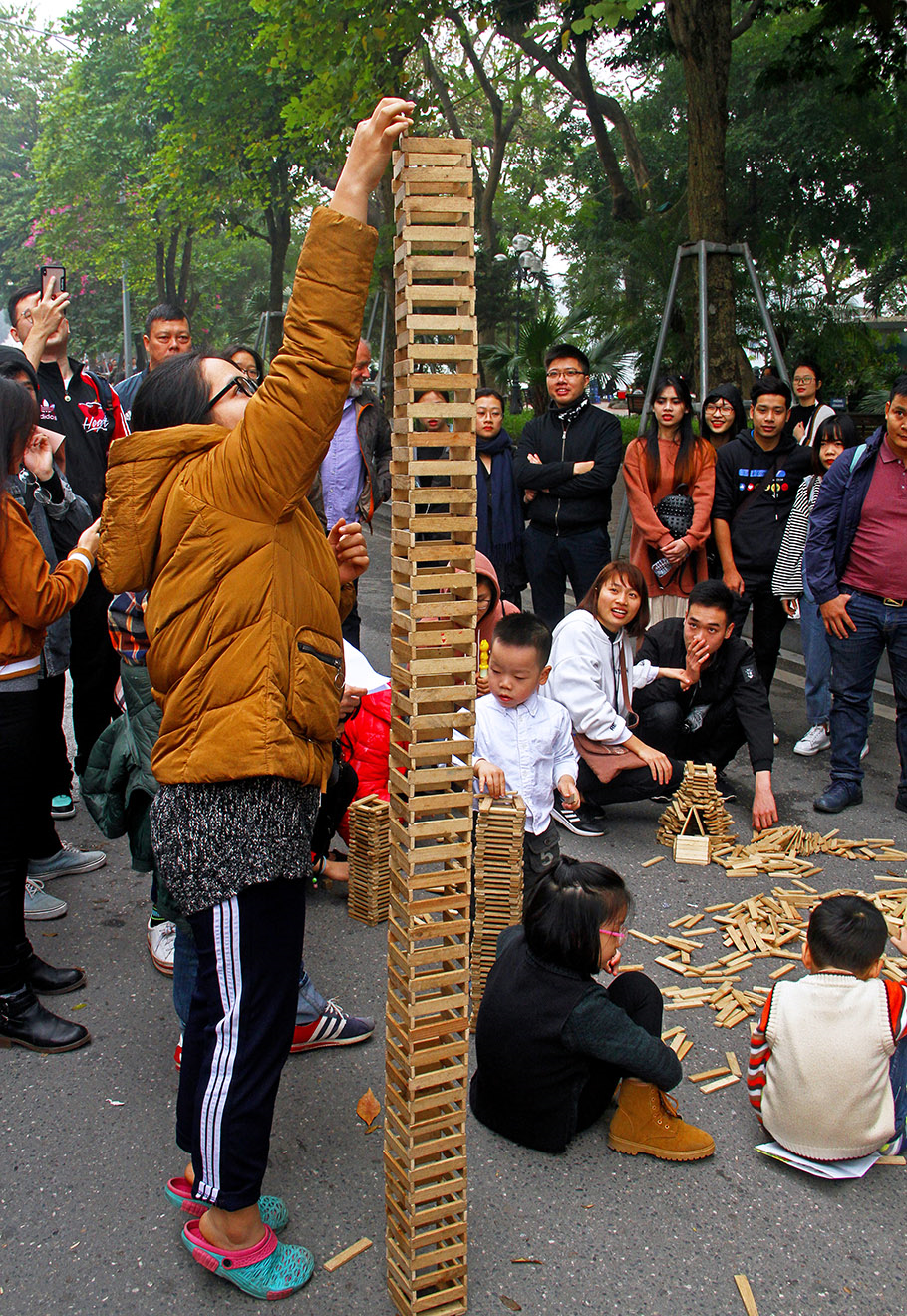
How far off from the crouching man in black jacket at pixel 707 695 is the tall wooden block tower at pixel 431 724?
3431 mm

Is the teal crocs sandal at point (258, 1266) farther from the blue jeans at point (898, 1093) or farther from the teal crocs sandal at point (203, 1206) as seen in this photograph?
the blue jeans at point (898, 1093)

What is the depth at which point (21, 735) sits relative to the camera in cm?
344

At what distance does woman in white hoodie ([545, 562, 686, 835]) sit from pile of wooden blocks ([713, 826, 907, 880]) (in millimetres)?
500

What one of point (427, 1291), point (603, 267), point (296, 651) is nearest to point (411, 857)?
A: point (296, 651)

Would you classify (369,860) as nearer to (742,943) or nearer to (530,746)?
(530,746)

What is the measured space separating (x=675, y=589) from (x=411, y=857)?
16.8 feet

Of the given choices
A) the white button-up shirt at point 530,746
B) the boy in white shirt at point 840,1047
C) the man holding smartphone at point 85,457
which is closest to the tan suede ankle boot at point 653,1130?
the boy in white shirt at point 840,1047

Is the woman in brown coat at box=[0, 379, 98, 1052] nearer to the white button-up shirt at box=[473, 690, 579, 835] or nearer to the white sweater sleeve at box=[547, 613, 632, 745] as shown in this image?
the white button-up shirt at box=[473, 690, 579, 835]

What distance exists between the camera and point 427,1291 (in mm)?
2484

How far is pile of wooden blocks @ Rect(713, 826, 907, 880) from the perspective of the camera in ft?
16.4

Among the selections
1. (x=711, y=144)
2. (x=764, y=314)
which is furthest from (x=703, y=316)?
(x=711, y=144)

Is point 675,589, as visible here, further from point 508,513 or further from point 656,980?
point 656,980

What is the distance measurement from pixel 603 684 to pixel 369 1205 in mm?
3121

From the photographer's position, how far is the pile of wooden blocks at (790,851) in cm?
498
